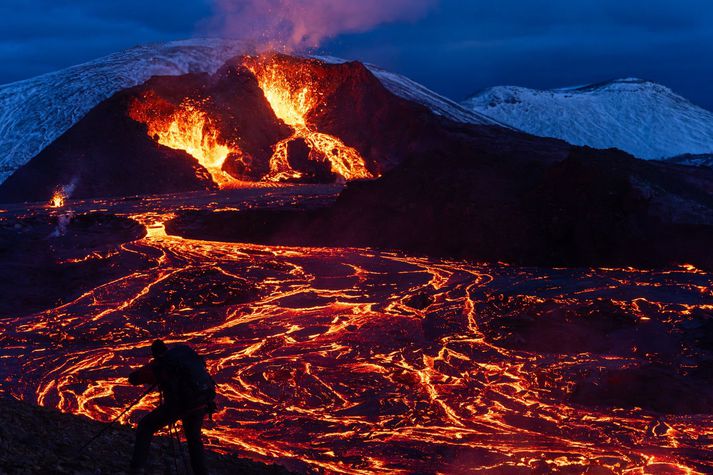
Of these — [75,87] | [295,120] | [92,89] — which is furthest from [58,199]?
[75,87]

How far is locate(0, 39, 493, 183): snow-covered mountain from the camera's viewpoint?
1980 inches

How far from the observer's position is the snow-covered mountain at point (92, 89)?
165ft

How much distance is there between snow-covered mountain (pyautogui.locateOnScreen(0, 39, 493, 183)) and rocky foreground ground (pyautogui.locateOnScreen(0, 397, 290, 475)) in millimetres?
43346

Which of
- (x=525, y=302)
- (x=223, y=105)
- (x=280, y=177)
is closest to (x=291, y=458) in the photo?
(x=525, y=302)

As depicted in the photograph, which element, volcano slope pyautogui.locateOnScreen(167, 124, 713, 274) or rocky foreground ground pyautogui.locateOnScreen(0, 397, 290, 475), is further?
volcano slope pyautogui.locateOnScreen(167, 124, 713, 274)

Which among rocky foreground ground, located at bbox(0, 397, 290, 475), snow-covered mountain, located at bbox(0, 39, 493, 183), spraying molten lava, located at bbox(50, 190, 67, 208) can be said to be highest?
snow-covered mountain, located at bbox(0, 39, 493, 183)

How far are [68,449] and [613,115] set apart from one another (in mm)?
79740

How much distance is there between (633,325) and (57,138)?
40252 mm

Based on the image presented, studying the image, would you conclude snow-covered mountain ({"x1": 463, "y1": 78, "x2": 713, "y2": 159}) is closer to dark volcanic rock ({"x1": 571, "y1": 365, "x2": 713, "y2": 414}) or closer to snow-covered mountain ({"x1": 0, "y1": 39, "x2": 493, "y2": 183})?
snow-covered mountain ({"x1": 0, "y1": 39, "x2": 493, "y2": 183})

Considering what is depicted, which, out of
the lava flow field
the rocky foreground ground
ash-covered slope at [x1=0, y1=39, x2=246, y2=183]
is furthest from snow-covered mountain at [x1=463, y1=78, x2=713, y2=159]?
the rocky foreground ground

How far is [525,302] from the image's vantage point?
18.1 m

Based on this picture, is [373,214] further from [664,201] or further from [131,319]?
[131,319]

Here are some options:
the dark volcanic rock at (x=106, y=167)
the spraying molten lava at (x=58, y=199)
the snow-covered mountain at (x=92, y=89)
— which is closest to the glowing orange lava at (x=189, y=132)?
the dark volcanic rock at (x=106, y=167)

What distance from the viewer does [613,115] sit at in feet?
258
